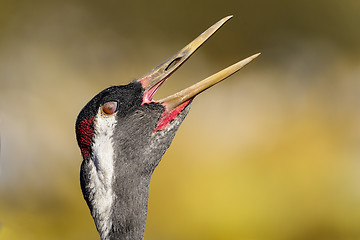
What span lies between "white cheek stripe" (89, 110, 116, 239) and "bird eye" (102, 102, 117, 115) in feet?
0.04

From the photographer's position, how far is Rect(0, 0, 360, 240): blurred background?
13.1 ft

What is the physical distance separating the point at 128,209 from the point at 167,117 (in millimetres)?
263

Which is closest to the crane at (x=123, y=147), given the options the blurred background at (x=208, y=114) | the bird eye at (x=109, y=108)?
the bird eye at (x=109, y=108)

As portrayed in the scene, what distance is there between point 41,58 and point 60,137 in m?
0.70

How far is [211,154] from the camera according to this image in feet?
13.4

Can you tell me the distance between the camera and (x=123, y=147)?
48.6 inches

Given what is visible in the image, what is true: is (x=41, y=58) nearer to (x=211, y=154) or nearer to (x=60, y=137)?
(x=60, y=137)

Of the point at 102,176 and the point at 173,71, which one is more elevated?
the point at 173,71

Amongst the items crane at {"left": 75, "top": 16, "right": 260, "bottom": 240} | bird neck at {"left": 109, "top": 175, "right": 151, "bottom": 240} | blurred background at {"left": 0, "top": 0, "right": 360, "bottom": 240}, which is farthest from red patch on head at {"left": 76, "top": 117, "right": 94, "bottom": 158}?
blurred background at {"left": 0, "top": 0, "right": 360, "bottom": 240}

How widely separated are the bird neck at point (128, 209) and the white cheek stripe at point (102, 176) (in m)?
0.02

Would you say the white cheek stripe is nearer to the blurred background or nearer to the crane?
the crane

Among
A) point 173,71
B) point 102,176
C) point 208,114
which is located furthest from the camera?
point 208,114

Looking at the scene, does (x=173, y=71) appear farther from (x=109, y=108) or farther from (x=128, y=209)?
(x=128, y=209)

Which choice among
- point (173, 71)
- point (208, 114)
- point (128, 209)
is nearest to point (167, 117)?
point (173, 71)
